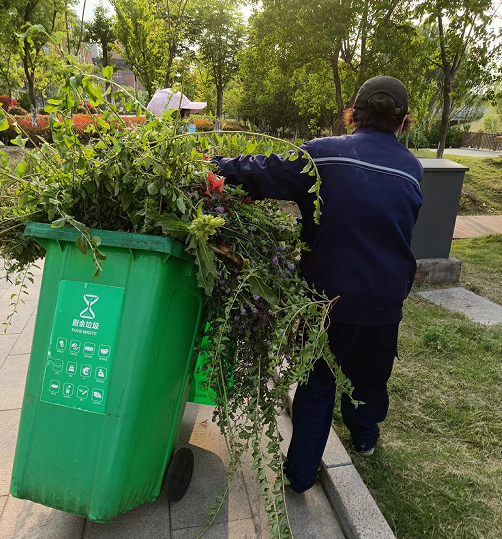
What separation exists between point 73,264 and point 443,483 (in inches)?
86.1

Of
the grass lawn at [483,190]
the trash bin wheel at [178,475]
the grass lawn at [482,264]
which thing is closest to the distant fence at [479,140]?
the grass lawn at [483,190]

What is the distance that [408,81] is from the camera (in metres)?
7.77

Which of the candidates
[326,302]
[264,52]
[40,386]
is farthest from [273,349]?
[264,52]

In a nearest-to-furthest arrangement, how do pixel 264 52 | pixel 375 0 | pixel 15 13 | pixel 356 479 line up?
pixel 356 479 < pixel 375 0 < pixel 264 52 < pixel 15 13

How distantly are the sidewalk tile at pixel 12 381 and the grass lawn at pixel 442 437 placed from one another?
209 centimetres

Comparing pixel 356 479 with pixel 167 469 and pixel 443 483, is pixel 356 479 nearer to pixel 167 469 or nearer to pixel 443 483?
pixel 443 483

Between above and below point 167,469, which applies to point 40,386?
above

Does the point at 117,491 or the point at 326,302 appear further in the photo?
the point at 326,302

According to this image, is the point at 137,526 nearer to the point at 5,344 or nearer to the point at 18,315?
the point at 5,344

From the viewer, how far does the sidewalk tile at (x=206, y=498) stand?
2.13 m

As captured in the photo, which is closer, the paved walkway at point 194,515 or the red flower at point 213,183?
the red flower at point 213,183

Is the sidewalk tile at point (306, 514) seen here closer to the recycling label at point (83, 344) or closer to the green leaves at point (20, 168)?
the recycling label at point (83, 344)

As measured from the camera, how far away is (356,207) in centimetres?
186

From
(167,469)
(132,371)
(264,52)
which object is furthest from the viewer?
(264,52)
